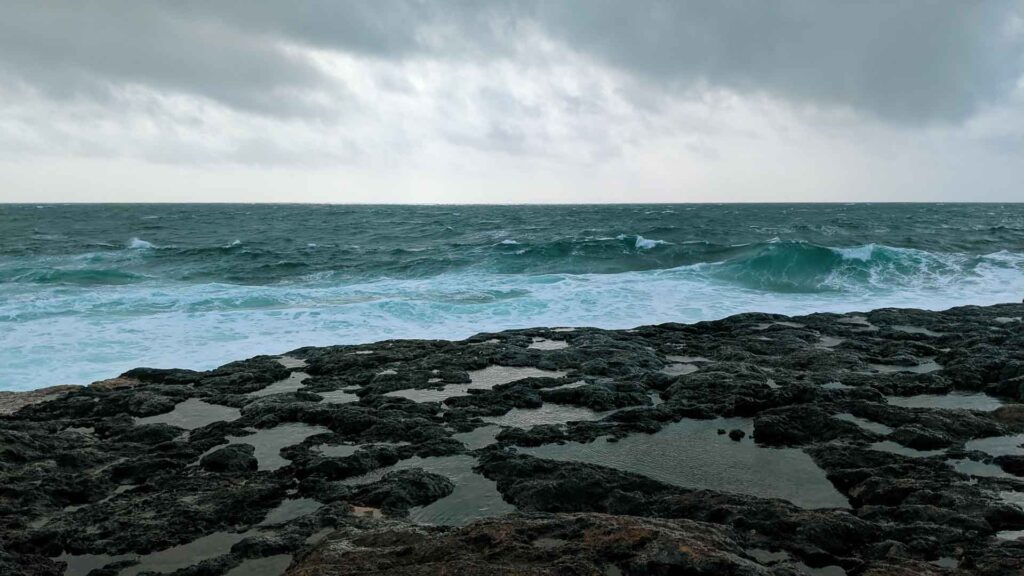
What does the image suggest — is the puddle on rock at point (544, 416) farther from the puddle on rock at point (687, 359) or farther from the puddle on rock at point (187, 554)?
the puddle on rock at point (187, 554)

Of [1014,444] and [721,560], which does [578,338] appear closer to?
[1014,444]

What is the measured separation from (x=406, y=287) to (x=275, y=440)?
16096 millimetres

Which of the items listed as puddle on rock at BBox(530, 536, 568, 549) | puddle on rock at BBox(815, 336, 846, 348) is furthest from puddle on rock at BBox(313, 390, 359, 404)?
puddle on rock at BBox(815, 336, 846, 348)

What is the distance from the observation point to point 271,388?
9.58 meters

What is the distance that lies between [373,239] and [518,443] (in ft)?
124

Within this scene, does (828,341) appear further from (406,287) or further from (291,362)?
(406,287)

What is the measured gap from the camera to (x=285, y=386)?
9.67m

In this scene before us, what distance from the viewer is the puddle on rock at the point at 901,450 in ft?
20.2

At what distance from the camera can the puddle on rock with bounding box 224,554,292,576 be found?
416cm

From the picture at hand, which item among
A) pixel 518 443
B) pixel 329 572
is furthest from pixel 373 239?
pixel 329 572

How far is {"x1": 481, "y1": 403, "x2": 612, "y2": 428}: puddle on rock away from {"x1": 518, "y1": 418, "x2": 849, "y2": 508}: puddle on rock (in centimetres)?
89

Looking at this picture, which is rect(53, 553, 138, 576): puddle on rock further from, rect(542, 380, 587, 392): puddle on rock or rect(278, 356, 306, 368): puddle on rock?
rect(278, 356, 306, 368): puddle on rock

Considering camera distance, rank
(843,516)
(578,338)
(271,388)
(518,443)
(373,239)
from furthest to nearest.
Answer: (373,239) < (578,338) < (271,388) < (518,443) < (843,516)

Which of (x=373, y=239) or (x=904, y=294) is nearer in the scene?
(x=904, y=294)
